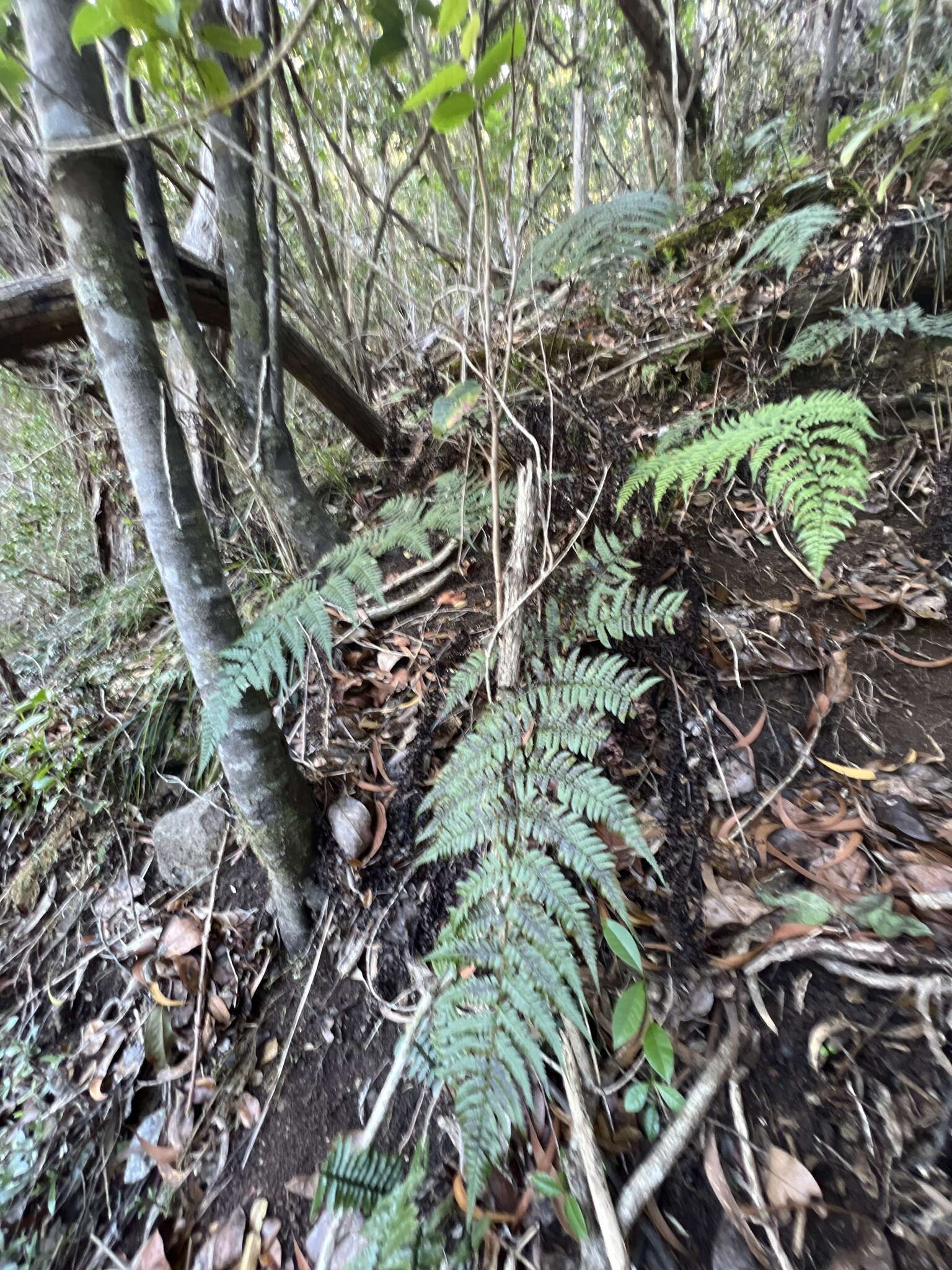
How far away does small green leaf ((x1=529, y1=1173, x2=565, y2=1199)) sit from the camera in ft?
3.53

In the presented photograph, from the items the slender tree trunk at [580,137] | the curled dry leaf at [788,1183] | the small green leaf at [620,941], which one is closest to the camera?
the curled dry leaf at [788,1183]

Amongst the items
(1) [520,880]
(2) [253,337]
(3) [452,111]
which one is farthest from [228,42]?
(1) [520,880]

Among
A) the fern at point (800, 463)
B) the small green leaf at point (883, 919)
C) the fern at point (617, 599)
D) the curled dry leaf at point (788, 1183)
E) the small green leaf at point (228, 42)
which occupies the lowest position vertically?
the curled dry leaf at point (788, 1183)

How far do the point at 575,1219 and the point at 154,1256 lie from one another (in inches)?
41.9

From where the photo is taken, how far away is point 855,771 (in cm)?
151

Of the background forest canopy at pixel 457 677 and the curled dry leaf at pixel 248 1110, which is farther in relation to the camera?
the curled dry leaf at pixel 248 1110

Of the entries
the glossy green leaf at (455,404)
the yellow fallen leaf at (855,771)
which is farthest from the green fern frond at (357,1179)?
the glossy green leaf at (455,404)

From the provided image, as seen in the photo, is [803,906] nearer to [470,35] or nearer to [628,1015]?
[628,1015]

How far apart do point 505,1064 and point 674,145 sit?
5.15 metres

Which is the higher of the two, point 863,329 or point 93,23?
point 93,23

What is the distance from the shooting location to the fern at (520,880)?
41.7 inches

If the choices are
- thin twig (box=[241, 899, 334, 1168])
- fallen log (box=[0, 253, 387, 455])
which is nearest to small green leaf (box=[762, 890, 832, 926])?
thin twig (box=[241, 899, 334, 1168])

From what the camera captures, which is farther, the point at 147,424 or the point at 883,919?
the point at 147,424

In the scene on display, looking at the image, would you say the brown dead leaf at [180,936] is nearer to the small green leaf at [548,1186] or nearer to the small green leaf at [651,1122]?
the small green leaf at [548,1186]
